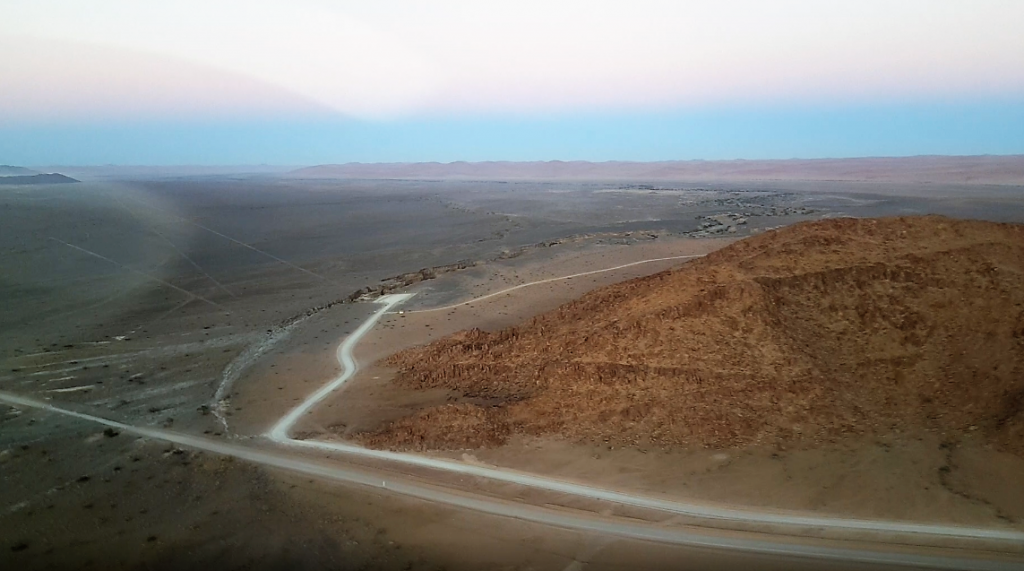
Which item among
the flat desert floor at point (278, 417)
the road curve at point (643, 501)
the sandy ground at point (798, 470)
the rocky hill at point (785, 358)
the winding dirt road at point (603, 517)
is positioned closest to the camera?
the winding dirt road at point (603, 517)

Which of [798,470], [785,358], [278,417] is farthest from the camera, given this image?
[278,417]

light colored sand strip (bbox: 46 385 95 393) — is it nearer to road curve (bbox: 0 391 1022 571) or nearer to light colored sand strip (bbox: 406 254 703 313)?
road curve (bbox: 0 391 1022 571)

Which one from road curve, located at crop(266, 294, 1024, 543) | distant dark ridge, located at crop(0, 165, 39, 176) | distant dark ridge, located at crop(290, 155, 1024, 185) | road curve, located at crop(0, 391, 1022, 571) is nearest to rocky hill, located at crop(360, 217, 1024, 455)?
road curve, located at crop(266, 294, 1024, 543)

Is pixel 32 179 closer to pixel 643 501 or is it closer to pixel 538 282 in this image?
pixel 538 282

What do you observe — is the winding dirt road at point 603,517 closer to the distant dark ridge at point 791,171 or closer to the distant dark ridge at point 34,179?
the distant dark ridge at point 34,179

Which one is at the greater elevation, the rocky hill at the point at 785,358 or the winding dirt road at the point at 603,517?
the rocky hill at the point at 785,358

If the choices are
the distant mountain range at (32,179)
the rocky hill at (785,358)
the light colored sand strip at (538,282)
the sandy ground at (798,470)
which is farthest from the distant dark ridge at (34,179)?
the sandy ground at (798,470)

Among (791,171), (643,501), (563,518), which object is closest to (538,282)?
(643,501)
